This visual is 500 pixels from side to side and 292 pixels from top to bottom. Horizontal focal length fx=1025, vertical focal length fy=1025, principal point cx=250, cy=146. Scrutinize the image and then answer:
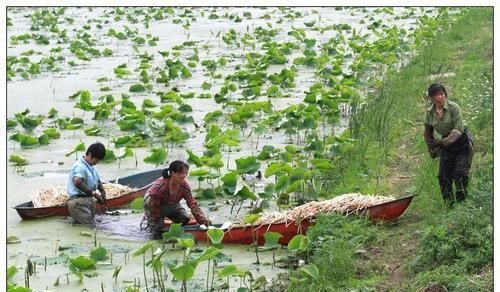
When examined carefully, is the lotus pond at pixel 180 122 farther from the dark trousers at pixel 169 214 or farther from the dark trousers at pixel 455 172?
the dark trousers at pixel 455 172

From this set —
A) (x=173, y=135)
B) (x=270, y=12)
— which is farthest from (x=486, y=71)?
(x=270, y=12)

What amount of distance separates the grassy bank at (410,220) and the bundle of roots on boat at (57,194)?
66.9 inches

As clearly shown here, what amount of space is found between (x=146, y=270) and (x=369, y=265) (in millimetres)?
1348

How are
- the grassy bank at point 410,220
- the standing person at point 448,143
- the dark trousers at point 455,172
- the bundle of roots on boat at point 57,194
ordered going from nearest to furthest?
the grassy bank at point 410,220, the standing person at point 448,143, the dark trousers at point 455,172, the bundle of roots on boat at point 57,194

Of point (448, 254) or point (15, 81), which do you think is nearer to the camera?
point (448, 254)

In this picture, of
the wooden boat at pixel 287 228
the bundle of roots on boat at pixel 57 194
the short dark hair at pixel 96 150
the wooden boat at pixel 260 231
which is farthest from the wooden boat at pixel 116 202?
the wooden boat at pixel 260 231

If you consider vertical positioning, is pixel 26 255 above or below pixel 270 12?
below

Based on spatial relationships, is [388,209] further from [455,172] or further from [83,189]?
[83,189]

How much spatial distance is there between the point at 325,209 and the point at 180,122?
12.9 ft

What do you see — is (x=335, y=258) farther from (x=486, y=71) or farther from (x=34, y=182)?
(x=486, y=71)

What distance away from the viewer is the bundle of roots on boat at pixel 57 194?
7.69m

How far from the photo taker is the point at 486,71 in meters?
11.5

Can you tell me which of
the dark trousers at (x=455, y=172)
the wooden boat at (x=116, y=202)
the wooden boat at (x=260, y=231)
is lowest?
the wooden boat at (x=260, y=231)

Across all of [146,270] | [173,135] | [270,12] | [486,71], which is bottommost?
[146,270]
